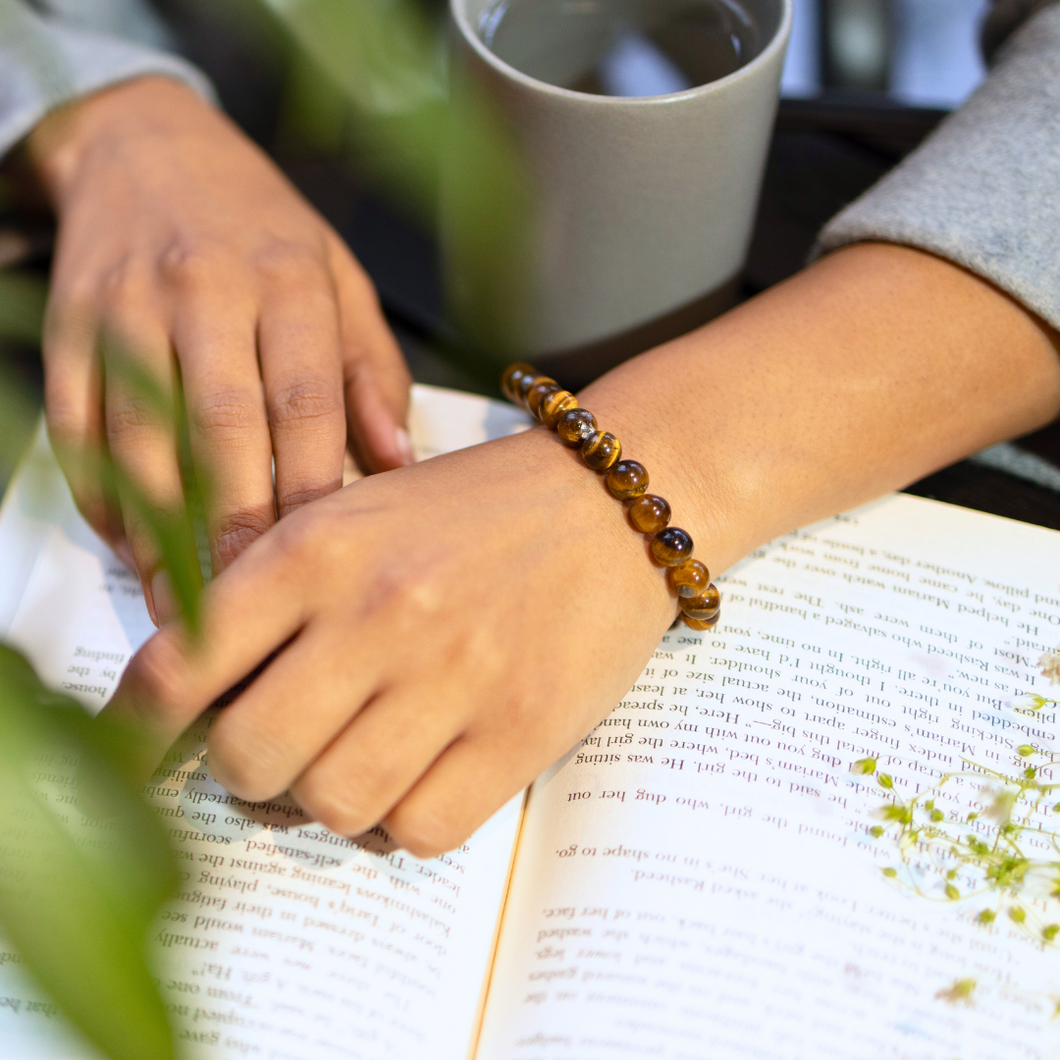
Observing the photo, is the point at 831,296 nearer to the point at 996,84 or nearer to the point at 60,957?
the point at 996,84

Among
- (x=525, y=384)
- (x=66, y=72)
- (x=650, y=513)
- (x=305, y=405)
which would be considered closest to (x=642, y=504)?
(x=650, y=513)

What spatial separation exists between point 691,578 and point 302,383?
26 centimetres

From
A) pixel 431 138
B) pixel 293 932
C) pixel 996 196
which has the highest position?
pixel 431 138

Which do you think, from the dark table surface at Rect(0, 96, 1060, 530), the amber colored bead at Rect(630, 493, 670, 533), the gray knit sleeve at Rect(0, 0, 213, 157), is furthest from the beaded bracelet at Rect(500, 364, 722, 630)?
the gray knit sleeve at Rect(0, 0, 213, 157)

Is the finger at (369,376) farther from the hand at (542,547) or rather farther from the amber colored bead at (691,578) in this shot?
the amber colored bead at (691,578)

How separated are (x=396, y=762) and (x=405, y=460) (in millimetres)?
224

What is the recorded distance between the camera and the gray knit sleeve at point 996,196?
53 cm

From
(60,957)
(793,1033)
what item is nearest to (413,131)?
(60,957)

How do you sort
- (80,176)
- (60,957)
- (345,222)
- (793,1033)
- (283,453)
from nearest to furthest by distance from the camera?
1. (60,957)
2. (793,1033)
3. (283,453)
4. (80,176)
5. (345,222)

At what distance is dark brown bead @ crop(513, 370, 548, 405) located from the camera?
52cm

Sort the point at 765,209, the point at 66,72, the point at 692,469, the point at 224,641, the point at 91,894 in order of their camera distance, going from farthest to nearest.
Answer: the point at 765,209 < the point at 66,72 < the point at 692,469 < the point at 224,641 < the point at 91,894

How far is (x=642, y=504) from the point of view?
48 centimetres

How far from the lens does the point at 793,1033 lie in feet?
1.35

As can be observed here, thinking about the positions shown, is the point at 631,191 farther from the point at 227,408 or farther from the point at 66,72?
the point at 66,72
